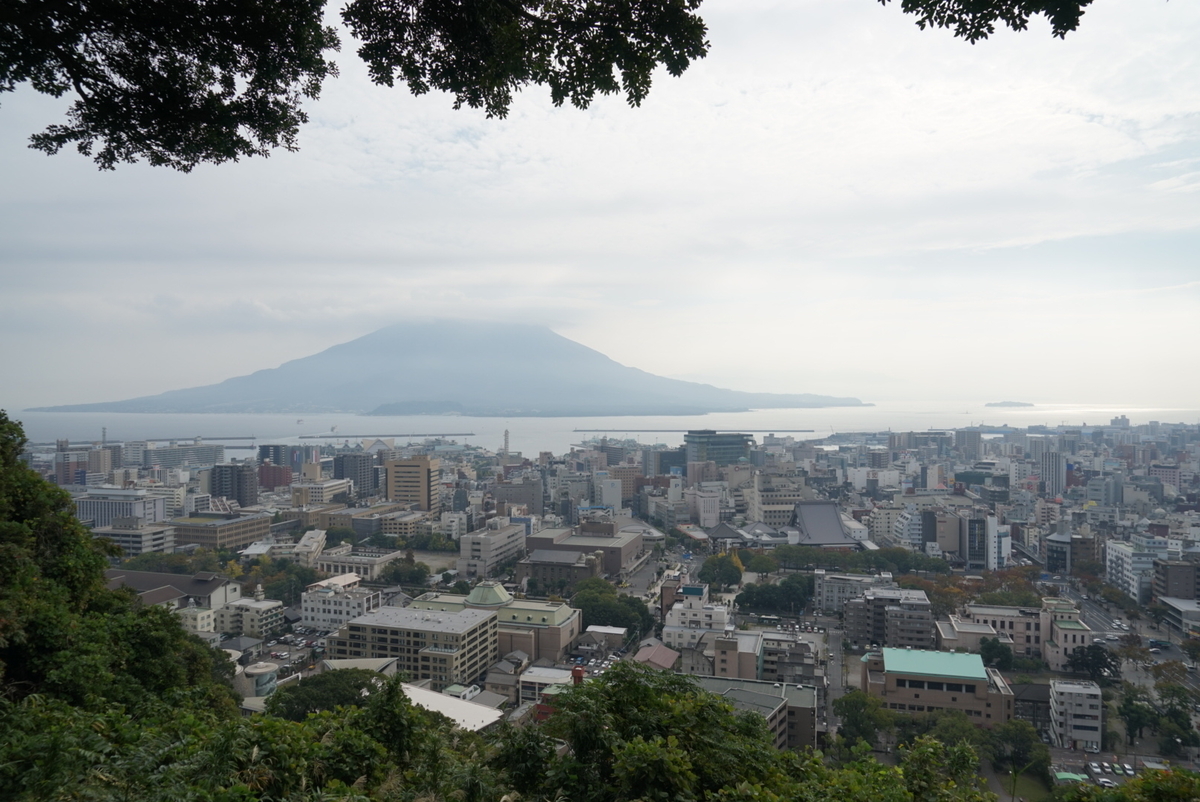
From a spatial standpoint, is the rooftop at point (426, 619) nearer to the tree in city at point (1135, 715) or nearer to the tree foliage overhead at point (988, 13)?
the tree in city at point (1135, 715)

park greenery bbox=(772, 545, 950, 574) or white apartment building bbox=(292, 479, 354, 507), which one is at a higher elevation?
white apartment building bbox=(292, 479, 354, 507)

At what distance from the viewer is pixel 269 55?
168cm

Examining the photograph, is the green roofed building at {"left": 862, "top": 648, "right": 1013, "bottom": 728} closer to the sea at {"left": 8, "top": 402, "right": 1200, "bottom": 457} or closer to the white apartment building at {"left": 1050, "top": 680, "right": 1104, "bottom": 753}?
the white apartment building at {"left": 1050, "top": 680, "right": 1104, "bottom": 753}

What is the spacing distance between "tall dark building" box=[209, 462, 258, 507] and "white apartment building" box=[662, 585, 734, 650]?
16.8 m

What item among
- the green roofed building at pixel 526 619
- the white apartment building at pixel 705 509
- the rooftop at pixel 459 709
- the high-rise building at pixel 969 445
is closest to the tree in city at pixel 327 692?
the rooftop at pixel 459 709

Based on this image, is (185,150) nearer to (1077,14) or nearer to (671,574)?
(1077,14)

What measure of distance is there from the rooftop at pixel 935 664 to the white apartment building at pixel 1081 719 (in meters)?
0.72

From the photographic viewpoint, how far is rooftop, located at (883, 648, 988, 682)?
6867 millimetres

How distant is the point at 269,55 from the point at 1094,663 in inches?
405

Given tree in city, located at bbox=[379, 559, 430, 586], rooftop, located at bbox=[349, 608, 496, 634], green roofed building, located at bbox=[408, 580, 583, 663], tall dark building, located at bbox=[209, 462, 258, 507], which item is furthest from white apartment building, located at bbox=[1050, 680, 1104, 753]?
tall dark building, located at bbox=[209, 462, 258, 507]

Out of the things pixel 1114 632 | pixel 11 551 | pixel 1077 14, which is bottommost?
pixel 1114 632

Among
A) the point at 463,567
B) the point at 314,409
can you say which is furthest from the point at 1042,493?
the point at 314,409

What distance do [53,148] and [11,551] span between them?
4.96 feet

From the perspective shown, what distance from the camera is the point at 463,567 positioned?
13977mm
